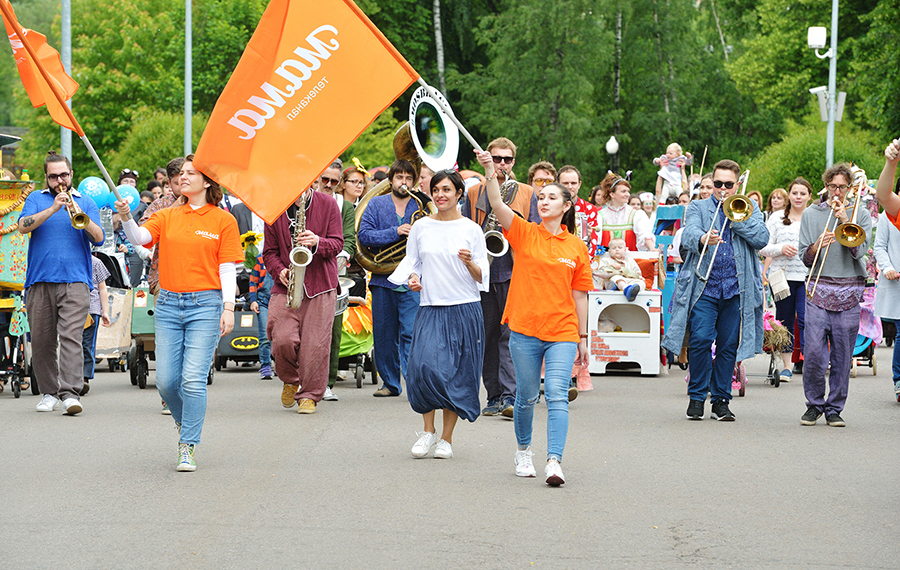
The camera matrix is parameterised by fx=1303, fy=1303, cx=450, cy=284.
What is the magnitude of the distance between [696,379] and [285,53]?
420cm

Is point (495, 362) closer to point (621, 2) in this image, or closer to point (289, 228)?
point (289, 228)

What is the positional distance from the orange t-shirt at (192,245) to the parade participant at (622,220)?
719cm

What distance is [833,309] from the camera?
10.4 meters

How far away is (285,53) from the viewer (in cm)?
929

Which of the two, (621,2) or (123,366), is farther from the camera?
(621,2)

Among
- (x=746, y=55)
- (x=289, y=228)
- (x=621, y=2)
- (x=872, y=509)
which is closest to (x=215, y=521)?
(x=872, y=509)

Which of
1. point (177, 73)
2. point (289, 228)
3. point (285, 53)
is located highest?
point (177, 73)

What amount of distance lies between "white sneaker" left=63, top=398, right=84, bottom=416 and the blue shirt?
5.15 m

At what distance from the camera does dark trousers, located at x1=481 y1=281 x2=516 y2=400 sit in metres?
10.6

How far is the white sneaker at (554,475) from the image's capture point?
24.2 ft

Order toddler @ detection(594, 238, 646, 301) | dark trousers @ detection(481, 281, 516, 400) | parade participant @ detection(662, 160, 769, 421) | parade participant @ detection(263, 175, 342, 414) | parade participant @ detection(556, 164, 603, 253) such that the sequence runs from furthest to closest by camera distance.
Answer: toddler @ detection(594, 238, 646, 301) < parade participant @ detection(556, 164, 603, 253) < parade participant @ detection(263, 175, 342, 414) < dark trousers @ detection(481, 281, 516, 400) < parade participant @ detection(662, 160, 769, 421)

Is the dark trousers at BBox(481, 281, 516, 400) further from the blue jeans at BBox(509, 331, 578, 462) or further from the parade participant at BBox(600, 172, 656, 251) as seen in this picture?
the parade participant at BBox(600, 172, 656, 251)

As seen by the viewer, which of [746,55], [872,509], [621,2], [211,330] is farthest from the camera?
[746,55]

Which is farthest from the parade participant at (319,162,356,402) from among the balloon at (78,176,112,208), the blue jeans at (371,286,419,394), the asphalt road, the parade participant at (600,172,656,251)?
the parade participant at (600,172,656,251)
